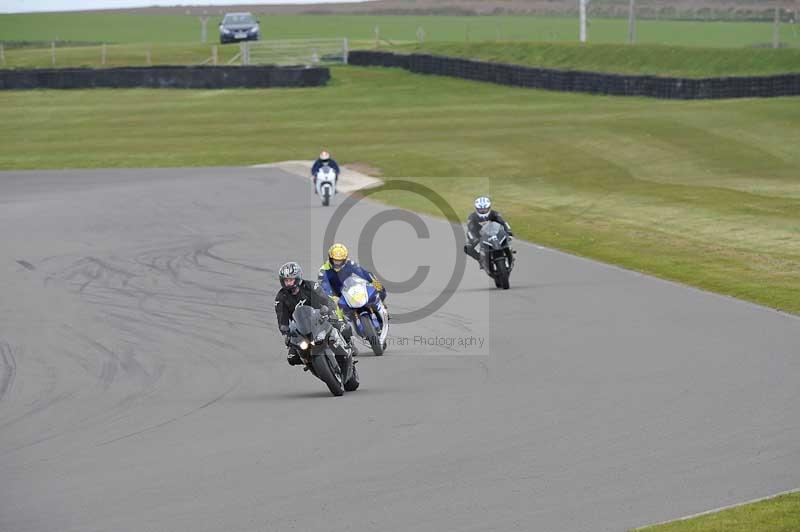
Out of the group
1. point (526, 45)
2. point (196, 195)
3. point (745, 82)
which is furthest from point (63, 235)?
point (526, 45)

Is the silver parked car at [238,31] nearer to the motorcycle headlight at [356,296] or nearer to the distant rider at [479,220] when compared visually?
the distant rider at [479,220]

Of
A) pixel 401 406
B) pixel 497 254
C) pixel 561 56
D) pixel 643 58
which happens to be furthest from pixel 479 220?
→ pixel 561 56

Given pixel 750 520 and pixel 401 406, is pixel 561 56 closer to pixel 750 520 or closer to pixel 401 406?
pixel 401 406

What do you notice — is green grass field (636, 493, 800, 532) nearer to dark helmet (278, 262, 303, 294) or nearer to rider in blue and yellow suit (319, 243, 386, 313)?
dark helmet (278, 262, 303, 294)

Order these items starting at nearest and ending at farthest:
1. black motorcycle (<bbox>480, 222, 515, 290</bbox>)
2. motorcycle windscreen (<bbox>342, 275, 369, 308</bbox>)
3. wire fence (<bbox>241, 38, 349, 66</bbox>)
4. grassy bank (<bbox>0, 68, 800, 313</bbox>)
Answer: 1. motorcycle windscreen (<bbox>342, 275, 369, 308</bbox>)
2. black motorcycle (<bbox>480, 222, 515, 290</bbox>)
3. grassy bank (<bbox>0, 68, 800, 313</bbox>)
4. wire fence (<bbox>241, 38, 349, 66</bbox>)

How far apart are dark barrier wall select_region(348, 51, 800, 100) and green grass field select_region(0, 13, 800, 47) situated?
61.9 ft

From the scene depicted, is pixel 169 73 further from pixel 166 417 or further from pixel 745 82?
pixel 166 417

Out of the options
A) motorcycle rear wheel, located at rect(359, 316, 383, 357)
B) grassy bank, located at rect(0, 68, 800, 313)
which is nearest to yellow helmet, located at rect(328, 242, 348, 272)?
motorcycle rear wheel, located at rect(359, 316, 383, 357)

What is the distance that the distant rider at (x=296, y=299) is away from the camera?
1430cm

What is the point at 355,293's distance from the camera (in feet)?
52.4

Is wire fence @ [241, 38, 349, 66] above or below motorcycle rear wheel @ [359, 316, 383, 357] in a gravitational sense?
above

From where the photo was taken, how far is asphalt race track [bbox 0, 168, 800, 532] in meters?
10.2

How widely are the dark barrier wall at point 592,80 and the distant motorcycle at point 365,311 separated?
1448 inches

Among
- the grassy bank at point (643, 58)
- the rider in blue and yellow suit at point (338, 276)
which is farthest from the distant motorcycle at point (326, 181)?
the grassy bank at point (643, 58)
